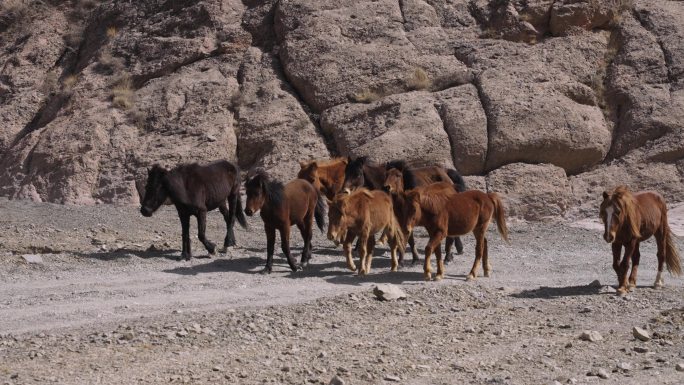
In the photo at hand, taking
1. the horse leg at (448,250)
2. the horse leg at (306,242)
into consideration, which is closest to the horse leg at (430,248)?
the horse leg at (448,250)

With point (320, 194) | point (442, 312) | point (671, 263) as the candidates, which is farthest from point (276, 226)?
point (671, 263)

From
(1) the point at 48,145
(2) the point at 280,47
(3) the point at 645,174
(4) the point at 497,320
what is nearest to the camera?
(4) the point at 497,320

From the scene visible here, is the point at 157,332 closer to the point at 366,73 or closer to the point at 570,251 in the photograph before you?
the point at 570,251

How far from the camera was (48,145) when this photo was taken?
26453mm

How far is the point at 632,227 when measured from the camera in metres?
13.4

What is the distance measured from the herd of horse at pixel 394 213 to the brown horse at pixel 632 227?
15mm

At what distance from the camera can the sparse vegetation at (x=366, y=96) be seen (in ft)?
87.1

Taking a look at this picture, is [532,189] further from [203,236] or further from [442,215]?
[203,236]

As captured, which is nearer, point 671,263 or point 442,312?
point 442,312

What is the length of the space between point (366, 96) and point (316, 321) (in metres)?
16.0

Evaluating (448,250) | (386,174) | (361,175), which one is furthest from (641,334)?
(361,175)

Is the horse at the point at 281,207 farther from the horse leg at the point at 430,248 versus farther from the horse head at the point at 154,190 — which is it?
the horse head at the point at 154,190

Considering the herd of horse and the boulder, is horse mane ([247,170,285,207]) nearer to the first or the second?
the herd of horse

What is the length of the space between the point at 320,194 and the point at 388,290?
563cm
